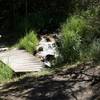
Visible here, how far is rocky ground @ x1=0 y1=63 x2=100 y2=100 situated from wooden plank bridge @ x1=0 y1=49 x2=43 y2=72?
82.6 inches

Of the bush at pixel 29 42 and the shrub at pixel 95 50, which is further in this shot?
the bush at pixel 29 42

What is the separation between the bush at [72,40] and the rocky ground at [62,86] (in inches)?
57.9

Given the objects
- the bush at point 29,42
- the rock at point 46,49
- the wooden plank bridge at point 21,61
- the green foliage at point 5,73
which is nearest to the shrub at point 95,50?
the rock at point 46,49

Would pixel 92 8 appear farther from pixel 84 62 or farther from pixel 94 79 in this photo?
pixel 94 79

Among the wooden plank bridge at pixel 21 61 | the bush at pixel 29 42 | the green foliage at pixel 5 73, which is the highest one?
the bush at pixel 29 42

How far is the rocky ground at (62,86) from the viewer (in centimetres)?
599

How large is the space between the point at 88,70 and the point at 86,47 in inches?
89.2

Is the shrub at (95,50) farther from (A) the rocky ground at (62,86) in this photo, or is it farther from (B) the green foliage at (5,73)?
(B) the green foliage at (5,73)

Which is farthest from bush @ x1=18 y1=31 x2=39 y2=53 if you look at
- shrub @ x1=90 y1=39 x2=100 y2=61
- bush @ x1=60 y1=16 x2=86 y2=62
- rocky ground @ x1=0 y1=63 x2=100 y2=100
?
rocky ground @ x1=0 y1=63 x2=100 y2=100

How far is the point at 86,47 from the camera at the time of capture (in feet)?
29.7

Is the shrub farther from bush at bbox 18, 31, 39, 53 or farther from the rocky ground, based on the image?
bush at bbox 18, 31, 39, 53

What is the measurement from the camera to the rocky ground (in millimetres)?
5992

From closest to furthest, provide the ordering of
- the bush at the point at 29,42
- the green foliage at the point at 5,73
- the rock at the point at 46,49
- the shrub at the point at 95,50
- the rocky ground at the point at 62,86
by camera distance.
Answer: the rocky ground at the point at 62,86, the shrub at the point at 95,50, the green foliage at the point at 5,73, the rock at the point at 46,49, the bush at the point at 29,42

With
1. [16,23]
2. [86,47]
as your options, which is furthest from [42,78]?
[16,23]
